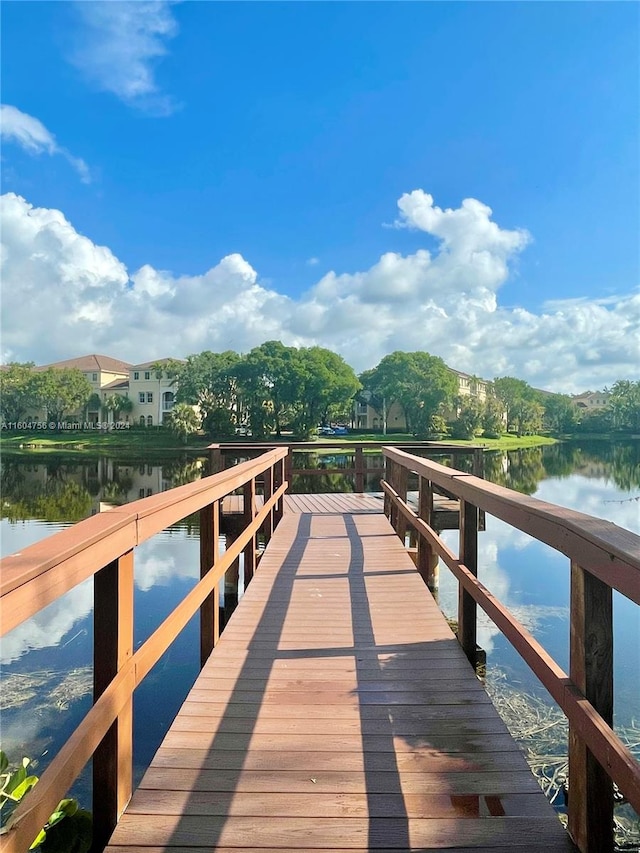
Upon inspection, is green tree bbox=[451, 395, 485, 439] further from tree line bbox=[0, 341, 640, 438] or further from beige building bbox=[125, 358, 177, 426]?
beige building bbox=[125, 358, 177, 426]

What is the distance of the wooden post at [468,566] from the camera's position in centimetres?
290

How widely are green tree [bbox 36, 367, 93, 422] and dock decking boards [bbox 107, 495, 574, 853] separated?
2453 inches

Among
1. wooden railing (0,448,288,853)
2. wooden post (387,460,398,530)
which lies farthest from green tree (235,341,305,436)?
wooden railing (0,448,288,853)

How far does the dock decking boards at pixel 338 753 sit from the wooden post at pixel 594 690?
11cm

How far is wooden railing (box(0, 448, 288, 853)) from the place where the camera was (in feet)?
3.46

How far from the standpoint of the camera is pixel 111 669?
5.07 feet

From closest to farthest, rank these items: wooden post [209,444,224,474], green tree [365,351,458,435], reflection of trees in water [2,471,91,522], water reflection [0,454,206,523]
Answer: wooden post [209,444,224,474], reflection of trees in water [2,471,91,522], water reflection [0,454,206,523], green tree [365,351,458,435]

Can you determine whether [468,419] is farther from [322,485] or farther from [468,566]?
[468,566]

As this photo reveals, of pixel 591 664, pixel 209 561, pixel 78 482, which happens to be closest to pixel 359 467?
pixel 209 561

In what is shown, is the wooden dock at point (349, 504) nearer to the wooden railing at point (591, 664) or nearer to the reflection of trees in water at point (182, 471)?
the wooden railing at point (591, 664)

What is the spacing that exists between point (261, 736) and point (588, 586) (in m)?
1.38

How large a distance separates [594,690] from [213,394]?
4839 centimetres

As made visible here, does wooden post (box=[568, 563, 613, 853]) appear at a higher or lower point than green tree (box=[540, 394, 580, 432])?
lower

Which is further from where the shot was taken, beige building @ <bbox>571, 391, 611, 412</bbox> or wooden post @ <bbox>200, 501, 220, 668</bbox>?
beige building @ <bbox>571, 391, 611, 412</bbox>
